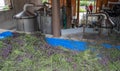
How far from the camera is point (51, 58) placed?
5.93 feet

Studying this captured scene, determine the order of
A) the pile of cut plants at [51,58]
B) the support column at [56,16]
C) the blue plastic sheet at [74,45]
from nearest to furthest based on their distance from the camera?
the pile of cut plants at [51,58], the blue plastic sheet at [74,45], the support column at [56,16]

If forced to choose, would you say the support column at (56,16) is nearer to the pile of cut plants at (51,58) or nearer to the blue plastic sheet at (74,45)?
the blue plastic sheet at (74,45)

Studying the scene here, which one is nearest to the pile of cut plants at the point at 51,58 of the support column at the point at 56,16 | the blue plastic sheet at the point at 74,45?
the blue plastic sheet at the point at 74,45

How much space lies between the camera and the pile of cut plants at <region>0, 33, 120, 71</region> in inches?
68.2

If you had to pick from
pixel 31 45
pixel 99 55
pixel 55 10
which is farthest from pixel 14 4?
pixel 99 55

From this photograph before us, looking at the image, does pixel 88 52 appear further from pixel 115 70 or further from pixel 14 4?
pixel 14 4

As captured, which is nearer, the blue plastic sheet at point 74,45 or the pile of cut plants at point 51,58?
the pile of cut plants at point 51,58

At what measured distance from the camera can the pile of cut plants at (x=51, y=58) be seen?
1.73m

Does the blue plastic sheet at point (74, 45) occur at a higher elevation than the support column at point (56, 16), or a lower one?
lower

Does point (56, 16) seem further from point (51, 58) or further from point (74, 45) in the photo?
point (51, 58)

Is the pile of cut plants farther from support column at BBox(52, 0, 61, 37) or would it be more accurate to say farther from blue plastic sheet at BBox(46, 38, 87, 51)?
support column at BBox(52, 0, 61, 37)

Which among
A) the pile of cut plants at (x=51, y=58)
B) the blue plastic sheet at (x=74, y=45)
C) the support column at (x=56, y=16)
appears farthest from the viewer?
the support column at (x=56, y=16)

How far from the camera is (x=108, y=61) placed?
1842 millimetres

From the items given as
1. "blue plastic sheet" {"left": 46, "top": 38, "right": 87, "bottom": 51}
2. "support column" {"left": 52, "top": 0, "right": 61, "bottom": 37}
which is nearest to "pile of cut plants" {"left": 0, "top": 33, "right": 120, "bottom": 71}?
"blue plastic sheet" {"left": 46, "top": 38, "right": 87, "bottom": 51}
